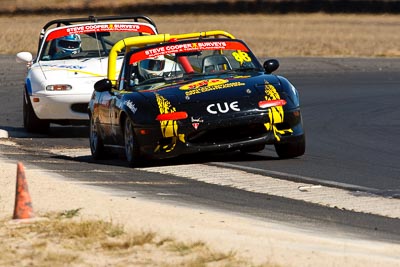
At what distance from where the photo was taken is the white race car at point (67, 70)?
1622 centimetres

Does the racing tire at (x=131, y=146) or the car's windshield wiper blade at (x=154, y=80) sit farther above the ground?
the car's windshield wiper blade at (x=154, y=80)

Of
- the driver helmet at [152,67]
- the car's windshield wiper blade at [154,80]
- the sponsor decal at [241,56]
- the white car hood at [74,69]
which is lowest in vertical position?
the white car hood at [74,69]

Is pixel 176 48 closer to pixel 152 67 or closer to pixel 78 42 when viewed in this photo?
pixel 152 67

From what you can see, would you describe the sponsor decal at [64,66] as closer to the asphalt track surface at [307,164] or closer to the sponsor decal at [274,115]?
the asphalt track surface at [307,164]

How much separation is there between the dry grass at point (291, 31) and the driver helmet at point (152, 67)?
72.5 ft

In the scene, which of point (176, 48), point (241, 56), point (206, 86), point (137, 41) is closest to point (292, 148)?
point (206, 86)

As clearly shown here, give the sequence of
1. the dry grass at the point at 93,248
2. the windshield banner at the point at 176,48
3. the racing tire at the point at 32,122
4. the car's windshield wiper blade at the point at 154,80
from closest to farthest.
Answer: the dry grass at the point at 93,248 → the car's windshield wiper blade at the point at 154,80 → the windshield banner at the point at 176,48 → the racing tire at the point at 32,122

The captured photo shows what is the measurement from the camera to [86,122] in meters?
17.1

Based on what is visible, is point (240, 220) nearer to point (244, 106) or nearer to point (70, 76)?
point (244, 106)

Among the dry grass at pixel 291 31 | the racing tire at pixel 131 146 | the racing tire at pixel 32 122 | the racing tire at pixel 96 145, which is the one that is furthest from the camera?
the dry grass at pixel 291 31

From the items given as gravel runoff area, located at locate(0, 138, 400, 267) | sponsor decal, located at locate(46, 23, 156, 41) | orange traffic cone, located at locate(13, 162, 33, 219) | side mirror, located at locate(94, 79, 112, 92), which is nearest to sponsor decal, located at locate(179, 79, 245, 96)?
side mirror, located at locate(94, 79, 112, 92)

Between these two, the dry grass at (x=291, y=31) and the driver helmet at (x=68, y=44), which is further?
the dry grass at (x=291, y=31)

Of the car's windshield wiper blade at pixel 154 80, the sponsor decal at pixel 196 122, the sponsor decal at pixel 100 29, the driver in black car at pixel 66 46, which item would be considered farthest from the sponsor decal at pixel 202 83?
the sponsor decal at pixel 100 29

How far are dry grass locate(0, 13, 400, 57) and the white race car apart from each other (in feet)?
59.1
